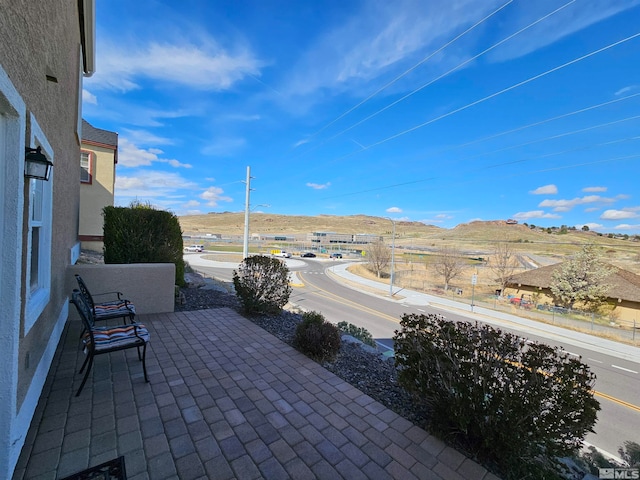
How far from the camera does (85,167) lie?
13.6m

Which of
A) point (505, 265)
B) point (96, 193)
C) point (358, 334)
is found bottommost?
point (358, 334)

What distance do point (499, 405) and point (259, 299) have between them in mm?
5035

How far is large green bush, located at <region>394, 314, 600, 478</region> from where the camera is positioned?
2225 mm

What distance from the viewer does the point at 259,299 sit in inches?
252

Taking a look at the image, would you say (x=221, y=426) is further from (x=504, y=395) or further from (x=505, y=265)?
(x=505, y=265)

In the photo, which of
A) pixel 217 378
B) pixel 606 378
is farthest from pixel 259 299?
pixel 606 378

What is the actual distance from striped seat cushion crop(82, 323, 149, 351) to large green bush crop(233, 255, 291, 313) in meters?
2.87

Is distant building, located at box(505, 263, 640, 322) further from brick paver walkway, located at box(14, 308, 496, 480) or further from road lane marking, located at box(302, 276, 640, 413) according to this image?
brick paver walkway, located at box(14, 308, 496, 480)

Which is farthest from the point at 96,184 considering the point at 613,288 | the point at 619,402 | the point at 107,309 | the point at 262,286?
the point at 613,288

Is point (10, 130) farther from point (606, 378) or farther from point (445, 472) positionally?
point (606, 378)

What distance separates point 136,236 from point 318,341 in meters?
5.81

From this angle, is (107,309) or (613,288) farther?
(613,288)

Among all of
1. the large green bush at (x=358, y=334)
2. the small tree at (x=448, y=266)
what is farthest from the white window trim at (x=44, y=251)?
the small tree at (x=448, y=266)

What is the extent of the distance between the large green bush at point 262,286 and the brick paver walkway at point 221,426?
235 cm
